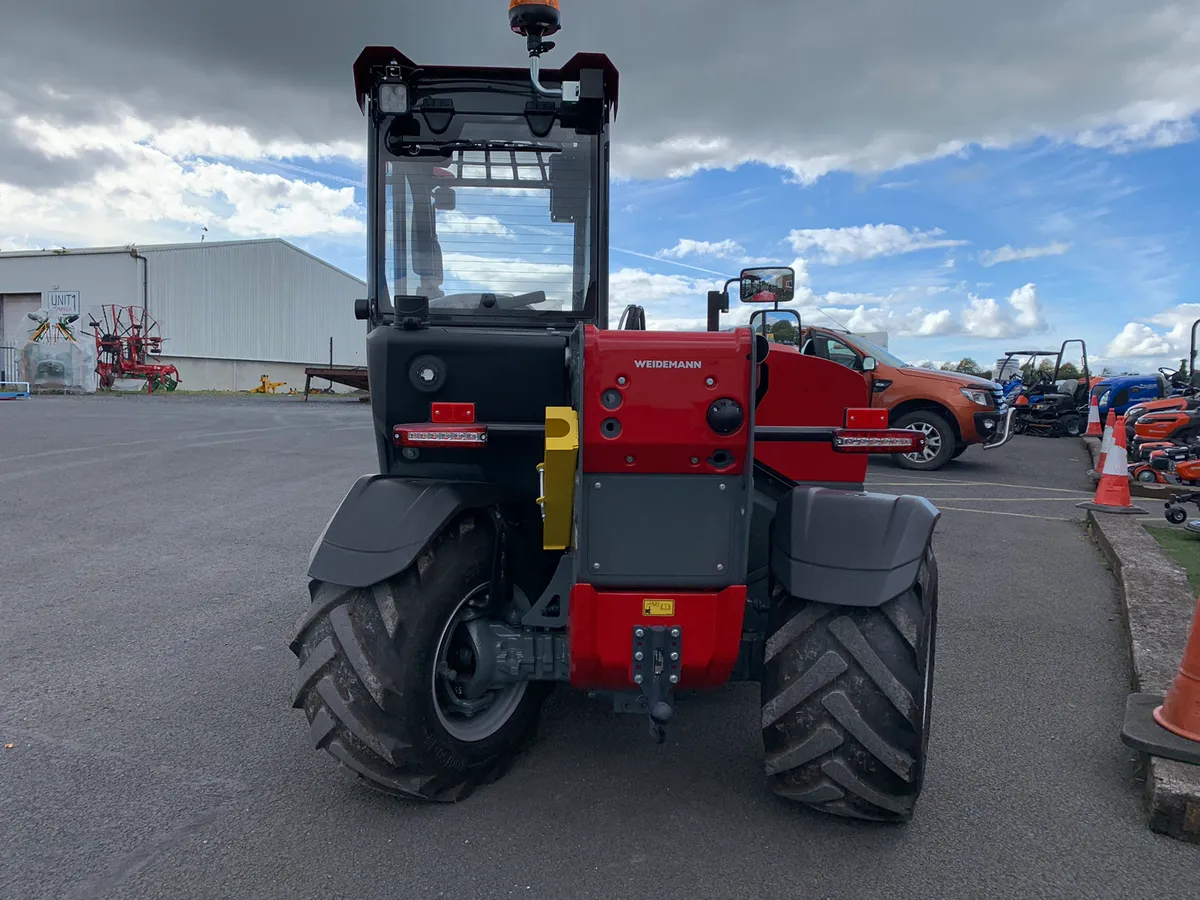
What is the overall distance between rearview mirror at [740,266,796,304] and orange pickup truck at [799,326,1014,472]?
29.1 ft

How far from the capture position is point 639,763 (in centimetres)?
343

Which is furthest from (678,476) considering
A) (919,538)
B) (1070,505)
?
(1070,505)

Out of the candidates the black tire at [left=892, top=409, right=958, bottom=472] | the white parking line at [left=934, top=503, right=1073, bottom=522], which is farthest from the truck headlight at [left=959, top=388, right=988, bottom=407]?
the white parking line at [left=934, top=503, right=1073, bottom=522]

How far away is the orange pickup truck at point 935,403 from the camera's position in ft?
41.7

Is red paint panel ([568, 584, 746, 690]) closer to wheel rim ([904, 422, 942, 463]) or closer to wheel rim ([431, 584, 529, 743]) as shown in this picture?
wheel rim ([431, 584, 529, 743])

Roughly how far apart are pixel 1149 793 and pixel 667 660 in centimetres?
184

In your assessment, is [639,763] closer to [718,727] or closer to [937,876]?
[718,727]

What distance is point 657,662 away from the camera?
8.87 feet

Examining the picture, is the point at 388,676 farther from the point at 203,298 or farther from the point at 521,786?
the point at 203,298

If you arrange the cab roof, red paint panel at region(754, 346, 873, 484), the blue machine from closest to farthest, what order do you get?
the cab roof < red paint panel at region(754, 346, 873, 484) < the blue machine

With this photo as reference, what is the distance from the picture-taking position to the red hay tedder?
33188mm

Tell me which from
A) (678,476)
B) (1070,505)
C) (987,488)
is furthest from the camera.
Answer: (987,488)

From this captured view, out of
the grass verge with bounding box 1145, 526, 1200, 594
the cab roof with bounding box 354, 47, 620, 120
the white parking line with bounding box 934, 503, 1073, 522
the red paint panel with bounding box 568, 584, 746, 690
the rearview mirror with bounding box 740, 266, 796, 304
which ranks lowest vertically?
the white parking line with bounding box 934, 503, 1073, 522

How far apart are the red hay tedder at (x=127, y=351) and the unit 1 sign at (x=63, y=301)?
10.6 feet
